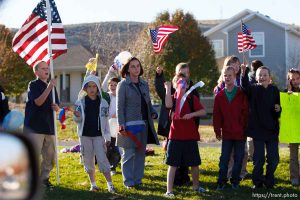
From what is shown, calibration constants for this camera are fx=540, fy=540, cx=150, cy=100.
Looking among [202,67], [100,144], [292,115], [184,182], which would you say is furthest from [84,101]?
[202,67]

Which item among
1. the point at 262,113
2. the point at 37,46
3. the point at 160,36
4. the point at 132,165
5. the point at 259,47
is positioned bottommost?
the point at 132,165

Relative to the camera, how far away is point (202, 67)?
3622 cm

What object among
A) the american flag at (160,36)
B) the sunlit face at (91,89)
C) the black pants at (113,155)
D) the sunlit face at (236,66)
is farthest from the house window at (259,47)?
the sunlit face at (91,89)

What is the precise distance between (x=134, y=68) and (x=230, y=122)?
148 cm

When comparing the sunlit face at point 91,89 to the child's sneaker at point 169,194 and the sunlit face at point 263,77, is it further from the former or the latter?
the sunlit face at point 263,77

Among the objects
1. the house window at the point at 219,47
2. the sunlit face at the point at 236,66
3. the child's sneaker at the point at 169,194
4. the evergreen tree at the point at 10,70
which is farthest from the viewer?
the house window at the point at 219,47

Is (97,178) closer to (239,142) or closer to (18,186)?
(239,142)

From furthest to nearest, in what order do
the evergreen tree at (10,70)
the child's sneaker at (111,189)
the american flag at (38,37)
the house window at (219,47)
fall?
the house window at (219,47), the evergreen tree at (10,70), the american flag at (38,37), the child's sneaker at (111,189)

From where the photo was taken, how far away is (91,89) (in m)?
7.17

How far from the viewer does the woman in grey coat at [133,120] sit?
731 cm

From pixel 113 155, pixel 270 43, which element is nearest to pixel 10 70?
pixel 270 43

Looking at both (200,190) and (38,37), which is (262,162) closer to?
(200,190)

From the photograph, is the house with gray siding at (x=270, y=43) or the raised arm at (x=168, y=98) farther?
the house with gray siding at (x=270, y=43)

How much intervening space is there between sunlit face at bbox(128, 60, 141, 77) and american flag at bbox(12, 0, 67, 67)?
130cm
